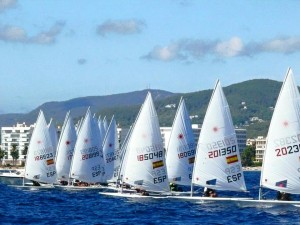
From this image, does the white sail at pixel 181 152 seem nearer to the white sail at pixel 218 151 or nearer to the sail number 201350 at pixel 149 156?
the sail number 201350 at pixel 149 156

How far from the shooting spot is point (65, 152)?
361 feet

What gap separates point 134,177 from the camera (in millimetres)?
80938

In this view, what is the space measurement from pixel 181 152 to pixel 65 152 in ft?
84.4

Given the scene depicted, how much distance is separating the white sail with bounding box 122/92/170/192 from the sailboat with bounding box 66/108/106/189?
865 inches

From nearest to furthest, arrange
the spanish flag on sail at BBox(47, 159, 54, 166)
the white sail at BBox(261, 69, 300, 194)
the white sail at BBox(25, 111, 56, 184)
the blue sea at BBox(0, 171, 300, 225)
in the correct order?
the blue sea at BBox(0, 171, 300, 225) → the white sail at BBox(261, 69, 300, 194) → the white sail at BBox(25, 111, 56, 184) → the spanish flag on sail at BBox(47, 159, 54, 166)

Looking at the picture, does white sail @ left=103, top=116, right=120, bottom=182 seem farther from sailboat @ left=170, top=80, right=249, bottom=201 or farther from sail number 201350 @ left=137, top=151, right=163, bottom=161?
sailboat @ left=170, top=80, right=249, bottom=201

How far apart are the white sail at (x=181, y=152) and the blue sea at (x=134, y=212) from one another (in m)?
5.76

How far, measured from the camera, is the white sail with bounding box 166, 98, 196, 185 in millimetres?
86000

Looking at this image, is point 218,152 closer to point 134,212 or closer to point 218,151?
point 218,151

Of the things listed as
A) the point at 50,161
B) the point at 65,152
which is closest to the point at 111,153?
the point at 65,152

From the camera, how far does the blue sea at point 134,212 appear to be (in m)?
62.6

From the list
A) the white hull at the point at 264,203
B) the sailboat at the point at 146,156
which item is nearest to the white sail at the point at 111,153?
the sailboat at the point at 146,156

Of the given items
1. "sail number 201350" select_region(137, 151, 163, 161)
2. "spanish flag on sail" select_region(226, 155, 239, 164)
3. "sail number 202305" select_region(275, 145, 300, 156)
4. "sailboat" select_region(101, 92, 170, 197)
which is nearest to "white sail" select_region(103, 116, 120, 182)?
"sailboat" select_region(101, 92, 170, 197)

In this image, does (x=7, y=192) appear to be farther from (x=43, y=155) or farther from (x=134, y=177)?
(x=134, y=177)
